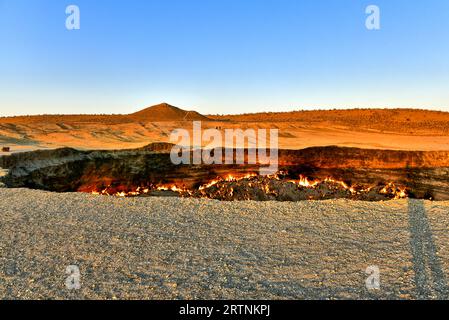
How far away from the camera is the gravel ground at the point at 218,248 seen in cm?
447

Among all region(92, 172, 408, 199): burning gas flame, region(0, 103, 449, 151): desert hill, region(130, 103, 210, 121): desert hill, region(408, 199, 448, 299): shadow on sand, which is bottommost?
region(408, 199, 448, 299): shadow on sand

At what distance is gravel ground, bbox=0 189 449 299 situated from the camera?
447 centimetres

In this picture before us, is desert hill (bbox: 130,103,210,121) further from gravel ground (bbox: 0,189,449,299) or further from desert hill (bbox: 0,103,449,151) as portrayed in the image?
gravel ground (bbox: 0,189,449,299)

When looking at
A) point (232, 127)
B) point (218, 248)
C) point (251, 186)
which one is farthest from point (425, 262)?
point (232, 127)

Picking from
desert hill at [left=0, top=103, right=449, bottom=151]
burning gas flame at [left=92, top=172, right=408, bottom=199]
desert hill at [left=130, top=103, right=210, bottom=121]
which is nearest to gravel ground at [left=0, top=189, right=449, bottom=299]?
burning gas flame at [left=92, top=172, right=408, bottom=199]

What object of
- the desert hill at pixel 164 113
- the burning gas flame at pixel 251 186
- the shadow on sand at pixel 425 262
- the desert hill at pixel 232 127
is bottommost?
the shadow on sand at pixel 425 262

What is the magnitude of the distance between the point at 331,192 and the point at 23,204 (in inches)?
299

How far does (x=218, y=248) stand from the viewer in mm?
5844

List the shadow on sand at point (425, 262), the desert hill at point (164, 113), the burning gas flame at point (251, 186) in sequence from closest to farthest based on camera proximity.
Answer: the shadow on sand at point (425, 262)
the burning gas flame at point (251, 186)
the desert hill at point (164, 113)

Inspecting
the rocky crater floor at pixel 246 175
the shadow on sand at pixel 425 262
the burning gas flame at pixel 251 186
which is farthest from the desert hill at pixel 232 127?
the shadow on sand at pixel 425 262

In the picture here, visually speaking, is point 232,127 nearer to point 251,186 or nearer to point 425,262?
point 251,186

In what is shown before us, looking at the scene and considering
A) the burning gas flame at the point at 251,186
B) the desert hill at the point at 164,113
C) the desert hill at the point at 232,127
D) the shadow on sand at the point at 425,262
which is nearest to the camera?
the shadow on sand at the point at 425,262

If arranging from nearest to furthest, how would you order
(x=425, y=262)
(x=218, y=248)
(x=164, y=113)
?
1. (x=425, y=262)
2. (x=218, y=248)
3. (x=164, y=113)

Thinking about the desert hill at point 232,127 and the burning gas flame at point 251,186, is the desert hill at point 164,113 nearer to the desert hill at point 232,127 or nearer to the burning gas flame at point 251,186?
the desert hill at point 232,127
